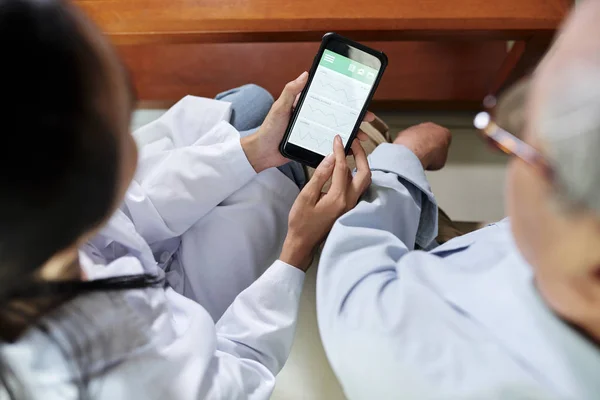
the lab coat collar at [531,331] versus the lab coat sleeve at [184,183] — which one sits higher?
the lab coat collar at [531,331]

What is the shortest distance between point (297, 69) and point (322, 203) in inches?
20.1

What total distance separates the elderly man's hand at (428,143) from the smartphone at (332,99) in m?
0.13

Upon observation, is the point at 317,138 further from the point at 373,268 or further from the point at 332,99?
the point at 373,268

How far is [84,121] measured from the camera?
0.29m

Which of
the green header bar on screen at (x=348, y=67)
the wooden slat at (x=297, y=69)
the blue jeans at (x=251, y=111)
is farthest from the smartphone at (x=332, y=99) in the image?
the wooden slat at (x=297, y=69)

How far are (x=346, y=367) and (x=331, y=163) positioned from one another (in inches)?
10.3

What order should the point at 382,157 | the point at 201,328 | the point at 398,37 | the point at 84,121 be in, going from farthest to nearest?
the point at 398,37
the point at 382,157
the point at 201,328
the point at 84,121

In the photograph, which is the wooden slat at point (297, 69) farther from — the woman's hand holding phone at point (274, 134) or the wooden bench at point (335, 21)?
the woman's hand holding phone at point (274, 134)

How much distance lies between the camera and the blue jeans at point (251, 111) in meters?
0.75

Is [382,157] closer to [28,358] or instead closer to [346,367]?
[346,367]

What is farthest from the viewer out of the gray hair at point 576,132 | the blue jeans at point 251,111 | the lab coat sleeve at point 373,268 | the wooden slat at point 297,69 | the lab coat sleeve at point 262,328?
the wooden slat at point 297,69

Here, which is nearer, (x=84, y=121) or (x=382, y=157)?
(x=84, y=121)

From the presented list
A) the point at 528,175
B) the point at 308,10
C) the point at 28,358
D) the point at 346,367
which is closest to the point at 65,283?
the point at 28,358

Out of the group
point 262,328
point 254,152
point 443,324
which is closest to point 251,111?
point 254,152
